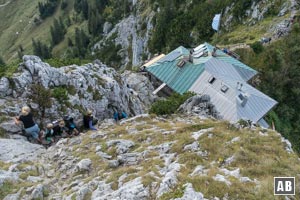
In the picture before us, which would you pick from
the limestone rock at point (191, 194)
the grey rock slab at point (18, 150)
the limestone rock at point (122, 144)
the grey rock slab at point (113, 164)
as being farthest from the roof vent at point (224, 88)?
the limestone rock at point (191, 194)

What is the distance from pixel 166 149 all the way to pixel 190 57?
124 ft

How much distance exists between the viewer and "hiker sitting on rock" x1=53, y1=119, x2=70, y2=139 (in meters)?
28.7

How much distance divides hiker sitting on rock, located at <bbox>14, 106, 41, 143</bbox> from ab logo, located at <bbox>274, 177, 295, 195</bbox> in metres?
18.4

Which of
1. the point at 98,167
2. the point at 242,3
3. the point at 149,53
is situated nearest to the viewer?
the point at 98,167

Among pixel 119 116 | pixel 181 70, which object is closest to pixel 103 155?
pixel 119 116

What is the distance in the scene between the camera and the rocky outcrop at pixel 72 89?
31.2m

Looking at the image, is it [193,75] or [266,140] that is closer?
[266,140]

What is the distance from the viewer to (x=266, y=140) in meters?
22.7

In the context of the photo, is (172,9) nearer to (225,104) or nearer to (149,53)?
(149,53)

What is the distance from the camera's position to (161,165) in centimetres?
1984

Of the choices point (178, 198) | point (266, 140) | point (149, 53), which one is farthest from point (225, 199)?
point (149, 53)

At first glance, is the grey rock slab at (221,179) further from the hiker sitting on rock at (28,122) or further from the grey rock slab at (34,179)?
the hiker sitting on rock at (28,122)

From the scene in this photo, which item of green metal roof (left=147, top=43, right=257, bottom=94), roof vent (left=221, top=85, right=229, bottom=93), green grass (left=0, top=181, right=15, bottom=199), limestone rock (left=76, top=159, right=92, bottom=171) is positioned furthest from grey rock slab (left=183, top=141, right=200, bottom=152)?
green metal roof (left=147, top=43, right=257, bottom=94)

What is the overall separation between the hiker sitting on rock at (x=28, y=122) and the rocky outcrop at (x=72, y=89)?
1549 millimetres
